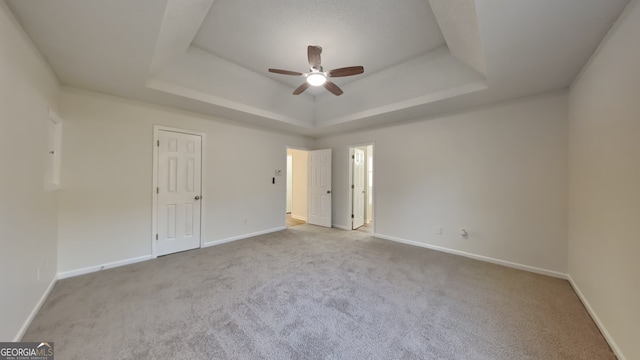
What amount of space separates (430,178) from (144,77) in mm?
4480

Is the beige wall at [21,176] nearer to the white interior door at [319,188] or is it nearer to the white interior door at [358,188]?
the white interior door at [319,188]

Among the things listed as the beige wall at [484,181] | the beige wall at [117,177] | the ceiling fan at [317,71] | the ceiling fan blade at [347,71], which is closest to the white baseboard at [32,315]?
the beige wall at [117,177]

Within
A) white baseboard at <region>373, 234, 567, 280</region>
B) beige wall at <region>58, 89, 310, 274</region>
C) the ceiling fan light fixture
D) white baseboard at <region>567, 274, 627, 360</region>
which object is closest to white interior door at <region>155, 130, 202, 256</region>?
beige wall at <region>58, 89, 310, 274</region>

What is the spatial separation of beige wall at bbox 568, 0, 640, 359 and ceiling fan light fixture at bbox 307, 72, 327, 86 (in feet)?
7.87

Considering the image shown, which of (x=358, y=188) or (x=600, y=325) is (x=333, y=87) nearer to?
(x=358, y=188)

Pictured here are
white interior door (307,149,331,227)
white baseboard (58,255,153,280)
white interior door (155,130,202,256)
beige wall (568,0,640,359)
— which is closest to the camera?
beige wall (568,0,640,359)

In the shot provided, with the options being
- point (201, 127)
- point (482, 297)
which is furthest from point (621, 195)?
point (201, 127)

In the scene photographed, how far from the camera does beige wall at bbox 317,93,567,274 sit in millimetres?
2838

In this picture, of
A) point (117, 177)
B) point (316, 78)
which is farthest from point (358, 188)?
point (117, 177)

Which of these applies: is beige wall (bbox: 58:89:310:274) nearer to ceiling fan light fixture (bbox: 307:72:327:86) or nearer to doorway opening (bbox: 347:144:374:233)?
ceiling fan light fixture (bbox: 307:72:327:86)

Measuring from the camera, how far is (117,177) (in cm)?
306

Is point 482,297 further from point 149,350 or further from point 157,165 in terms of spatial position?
point 157,165

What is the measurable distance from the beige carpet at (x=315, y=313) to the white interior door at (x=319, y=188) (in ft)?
7.61

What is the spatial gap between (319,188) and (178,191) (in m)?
3.11
